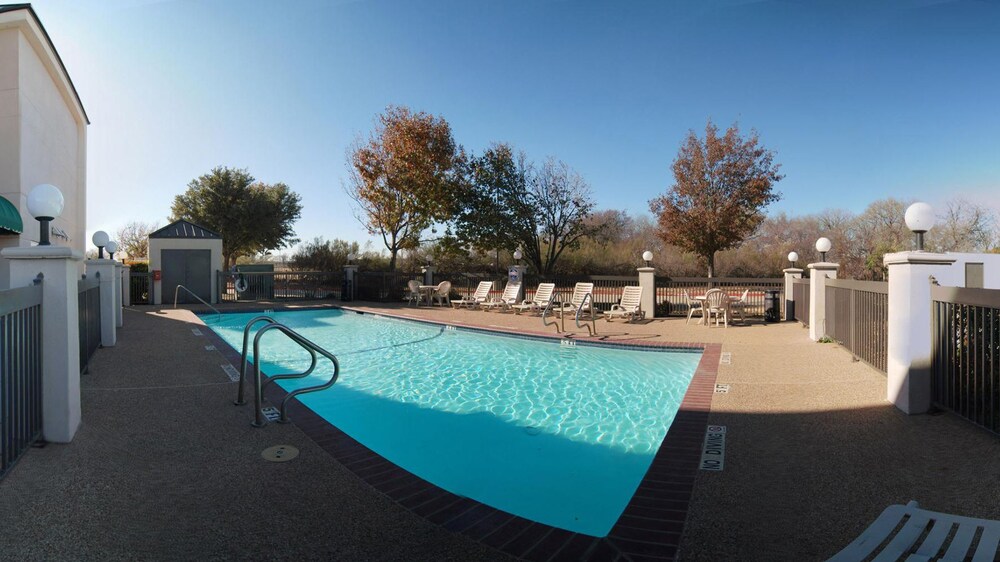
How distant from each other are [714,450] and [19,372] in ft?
14.8

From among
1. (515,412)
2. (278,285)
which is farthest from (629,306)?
(278,285)

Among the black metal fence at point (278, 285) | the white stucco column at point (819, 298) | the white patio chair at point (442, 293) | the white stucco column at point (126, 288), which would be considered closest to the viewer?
the white stucco column at point (819, 298)

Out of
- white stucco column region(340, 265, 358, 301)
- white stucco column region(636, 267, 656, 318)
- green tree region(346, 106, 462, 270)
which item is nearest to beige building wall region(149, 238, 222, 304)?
white stucco column region(340, 265, 358, 301)

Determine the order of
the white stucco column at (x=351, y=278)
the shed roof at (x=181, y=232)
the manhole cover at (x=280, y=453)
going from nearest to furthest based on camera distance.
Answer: the manhole cover at (x=280, y=453) → the shed roof at (x=181, y=232) → the white stucco column at (x=351, y=278)

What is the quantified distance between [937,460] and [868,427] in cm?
74

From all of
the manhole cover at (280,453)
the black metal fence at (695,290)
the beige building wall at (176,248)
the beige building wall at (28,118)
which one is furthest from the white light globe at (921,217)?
the beige building wall at (176,248)

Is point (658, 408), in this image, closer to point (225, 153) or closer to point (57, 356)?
point (57, 356)

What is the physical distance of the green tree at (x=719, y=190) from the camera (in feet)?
59.2

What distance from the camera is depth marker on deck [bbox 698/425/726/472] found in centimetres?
322

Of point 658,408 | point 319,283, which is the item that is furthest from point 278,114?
point 658,408

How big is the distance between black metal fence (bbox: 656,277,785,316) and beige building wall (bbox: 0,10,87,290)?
13.3 meters

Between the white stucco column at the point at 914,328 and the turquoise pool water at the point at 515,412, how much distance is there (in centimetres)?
211

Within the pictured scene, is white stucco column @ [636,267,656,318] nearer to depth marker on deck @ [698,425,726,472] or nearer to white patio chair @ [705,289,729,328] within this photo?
white patio chair @ [705,289,729,328]

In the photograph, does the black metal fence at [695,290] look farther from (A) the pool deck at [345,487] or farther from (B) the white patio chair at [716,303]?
(A) the pool deck at [345,487]
